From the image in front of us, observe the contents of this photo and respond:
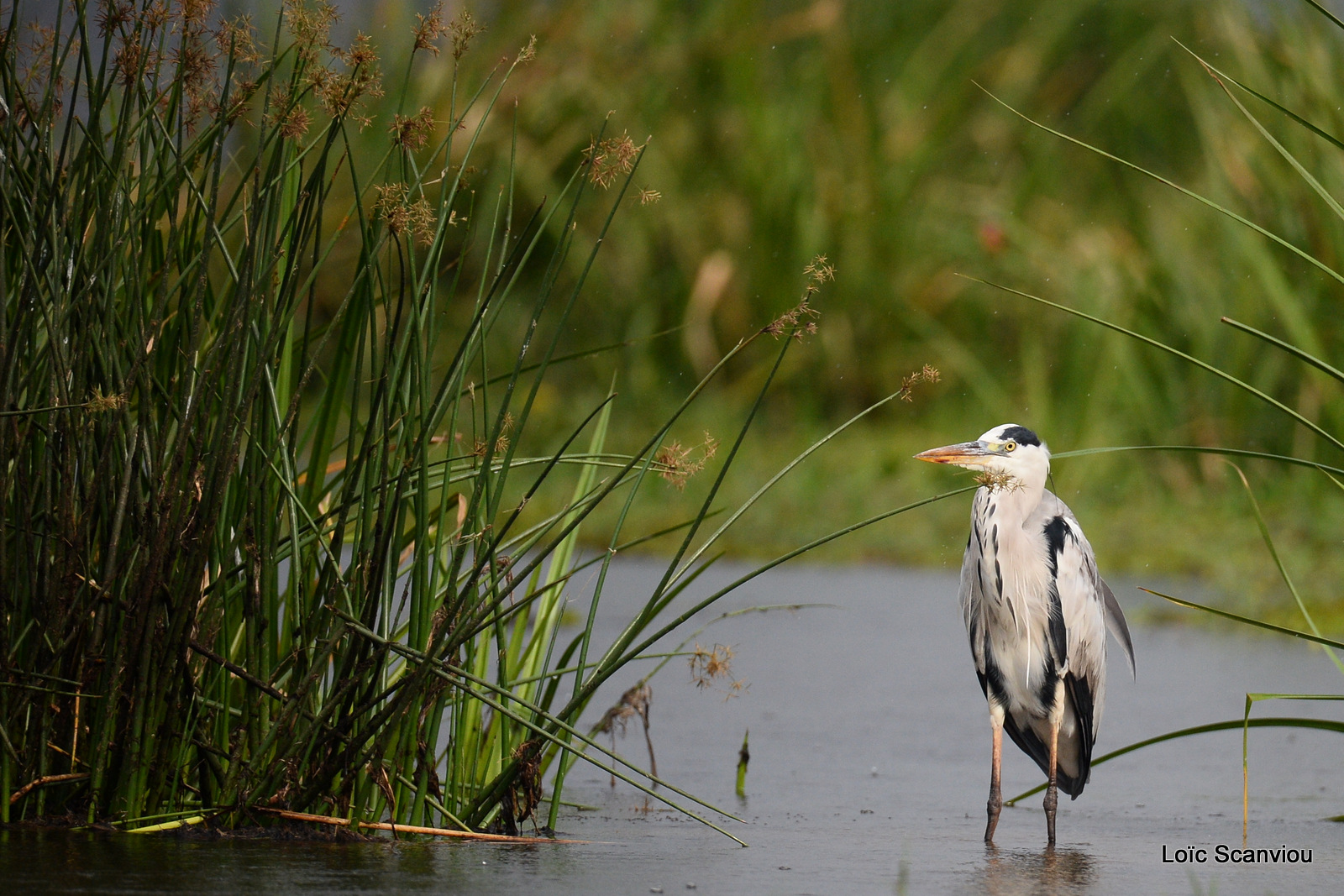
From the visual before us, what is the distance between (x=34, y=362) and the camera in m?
2.11

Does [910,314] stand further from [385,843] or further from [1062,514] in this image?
[385,843]

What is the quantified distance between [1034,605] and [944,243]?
5685 millimetres

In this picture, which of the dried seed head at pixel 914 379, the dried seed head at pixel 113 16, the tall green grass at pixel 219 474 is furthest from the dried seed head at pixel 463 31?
the dried seed head at pixel 914 379

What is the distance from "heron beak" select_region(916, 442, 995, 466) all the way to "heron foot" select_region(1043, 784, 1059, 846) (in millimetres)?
722

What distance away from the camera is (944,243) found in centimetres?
860

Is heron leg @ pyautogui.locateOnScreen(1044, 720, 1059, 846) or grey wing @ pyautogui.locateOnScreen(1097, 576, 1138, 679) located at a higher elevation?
grey wing @ pyautogui.locateOnScreen(1097, 576, 1138, 679)

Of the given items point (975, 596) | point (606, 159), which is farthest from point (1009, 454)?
point (606, 159)

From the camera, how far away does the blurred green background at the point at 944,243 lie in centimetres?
651

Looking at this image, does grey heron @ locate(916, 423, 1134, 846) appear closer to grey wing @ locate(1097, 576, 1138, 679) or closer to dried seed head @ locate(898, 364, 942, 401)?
grey wing @ locate(1097, 576, 1138, 679)

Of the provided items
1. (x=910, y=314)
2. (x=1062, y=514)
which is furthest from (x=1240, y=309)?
(x=1062, y=514)

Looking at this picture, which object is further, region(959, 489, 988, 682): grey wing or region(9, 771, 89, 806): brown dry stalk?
region(959, 489, 988, 682): grey wing

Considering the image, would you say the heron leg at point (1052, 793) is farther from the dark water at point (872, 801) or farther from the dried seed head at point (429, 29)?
the dried seed head at point (429, 29)

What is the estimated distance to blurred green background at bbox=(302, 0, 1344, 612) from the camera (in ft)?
21.4

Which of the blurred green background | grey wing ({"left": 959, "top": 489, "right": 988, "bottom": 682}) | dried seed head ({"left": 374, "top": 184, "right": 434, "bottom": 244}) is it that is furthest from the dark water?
the blurred green background
